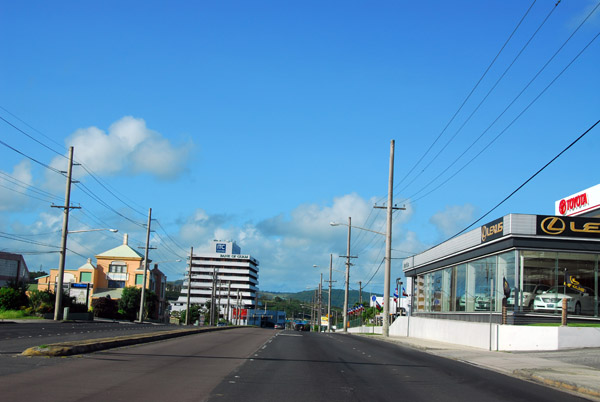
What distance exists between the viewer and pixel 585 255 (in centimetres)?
3469

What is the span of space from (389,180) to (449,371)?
29.0 m

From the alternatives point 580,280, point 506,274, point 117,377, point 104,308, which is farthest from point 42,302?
point 117,377

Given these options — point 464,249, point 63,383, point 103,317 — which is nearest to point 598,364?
point 63,383

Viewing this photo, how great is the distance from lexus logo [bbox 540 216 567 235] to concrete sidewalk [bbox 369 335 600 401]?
8413 mm

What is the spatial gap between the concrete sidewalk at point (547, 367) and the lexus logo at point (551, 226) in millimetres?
8413

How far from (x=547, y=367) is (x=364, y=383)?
884cm

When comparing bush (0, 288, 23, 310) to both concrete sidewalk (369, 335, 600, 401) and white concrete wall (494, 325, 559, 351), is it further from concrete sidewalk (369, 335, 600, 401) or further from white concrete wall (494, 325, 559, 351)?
white concrete wall (494, 325, 559, 351)

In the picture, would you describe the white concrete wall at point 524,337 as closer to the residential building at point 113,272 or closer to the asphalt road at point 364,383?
the asphalt road at point 364,383

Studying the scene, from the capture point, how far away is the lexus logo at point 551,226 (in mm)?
34562

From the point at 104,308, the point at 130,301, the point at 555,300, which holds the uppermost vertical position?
the point at 555,300

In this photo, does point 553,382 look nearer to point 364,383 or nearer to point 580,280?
point 364,383

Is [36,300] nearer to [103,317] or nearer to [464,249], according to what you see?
[103,317]

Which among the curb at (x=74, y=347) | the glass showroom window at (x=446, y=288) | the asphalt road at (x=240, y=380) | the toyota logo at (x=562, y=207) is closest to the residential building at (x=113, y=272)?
the glass showroom window at (x=446, y=288)

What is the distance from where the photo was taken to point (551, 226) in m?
34.6
